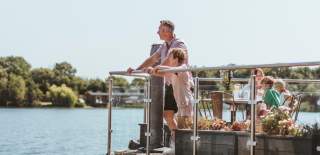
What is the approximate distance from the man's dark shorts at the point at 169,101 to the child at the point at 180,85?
563mm

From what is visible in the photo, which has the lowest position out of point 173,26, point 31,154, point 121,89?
point 31,154

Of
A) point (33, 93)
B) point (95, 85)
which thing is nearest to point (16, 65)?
point (33, 93)

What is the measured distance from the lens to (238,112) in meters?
9.12

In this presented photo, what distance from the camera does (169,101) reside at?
790cm

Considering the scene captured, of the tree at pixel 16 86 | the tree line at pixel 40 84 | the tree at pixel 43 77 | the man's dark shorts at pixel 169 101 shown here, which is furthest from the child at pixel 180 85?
the tree at pixel 43 77

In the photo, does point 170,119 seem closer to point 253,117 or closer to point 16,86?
point 253,117

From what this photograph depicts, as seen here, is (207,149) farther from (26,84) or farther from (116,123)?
(26,84)

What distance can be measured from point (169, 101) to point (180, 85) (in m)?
0.75

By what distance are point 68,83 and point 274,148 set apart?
12145 centimetres

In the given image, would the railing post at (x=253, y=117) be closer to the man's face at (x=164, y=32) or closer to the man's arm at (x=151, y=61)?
the man's face at (x=164, y=32)

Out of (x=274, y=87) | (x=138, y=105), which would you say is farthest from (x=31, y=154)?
(x=274, y=87)

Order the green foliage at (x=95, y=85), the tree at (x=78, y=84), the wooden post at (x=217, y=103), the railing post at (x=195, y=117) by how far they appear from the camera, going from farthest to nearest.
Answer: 1. the tree at (x=78, y=84)
2. the green foliage at (x=95, y=85)
3. the wooden post at (x=217, y=103)
4. the railing post at (x=195, y=117)

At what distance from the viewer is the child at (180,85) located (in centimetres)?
715

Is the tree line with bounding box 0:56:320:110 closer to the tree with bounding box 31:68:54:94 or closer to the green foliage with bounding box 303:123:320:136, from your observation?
the tree with bounding box 31:68:54:94
